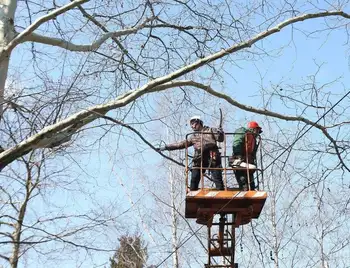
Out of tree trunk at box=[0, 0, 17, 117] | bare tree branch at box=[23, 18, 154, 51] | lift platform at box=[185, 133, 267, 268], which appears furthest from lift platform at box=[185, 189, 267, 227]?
tree trunk at box=[0, 0, 17, 117]

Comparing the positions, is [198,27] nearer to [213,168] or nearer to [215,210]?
[213,168]

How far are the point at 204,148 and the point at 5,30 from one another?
3037 millimetres

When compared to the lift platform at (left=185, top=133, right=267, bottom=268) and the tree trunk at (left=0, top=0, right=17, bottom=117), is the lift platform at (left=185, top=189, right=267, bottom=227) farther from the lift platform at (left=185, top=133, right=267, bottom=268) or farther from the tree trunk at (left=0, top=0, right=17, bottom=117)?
the tree trunk at (left=0, top=0, right=17, bottom=117)

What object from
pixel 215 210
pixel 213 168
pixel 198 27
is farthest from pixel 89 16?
pixel 215 210

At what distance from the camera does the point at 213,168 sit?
726 cm

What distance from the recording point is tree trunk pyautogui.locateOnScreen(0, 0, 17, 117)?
5.28 metres

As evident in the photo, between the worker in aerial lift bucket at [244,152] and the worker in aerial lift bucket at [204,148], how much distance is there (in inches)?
9.1

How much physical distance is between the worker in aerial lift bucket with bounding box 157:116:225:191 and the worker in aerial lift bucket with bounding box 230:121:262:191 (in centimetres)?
23

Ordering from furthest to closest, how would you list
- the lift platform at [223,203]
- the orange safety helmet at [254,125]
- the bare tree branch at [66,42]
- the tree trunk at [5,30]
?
the orange safety helmet at [254,125] < the lift platform at [223,203] < the bare tree branch at [66,42] < the tree trunk at [5,30]

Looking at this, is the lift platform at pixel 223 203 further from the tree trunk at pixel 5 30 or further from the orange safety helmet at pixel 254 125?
the tree trunk at pixel 5 30

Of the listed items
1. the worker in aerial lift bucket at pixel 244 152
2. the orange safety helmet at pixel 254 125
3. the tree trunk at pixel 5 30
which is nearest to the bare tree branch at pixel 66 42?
the tree trunk at pixel 5 30

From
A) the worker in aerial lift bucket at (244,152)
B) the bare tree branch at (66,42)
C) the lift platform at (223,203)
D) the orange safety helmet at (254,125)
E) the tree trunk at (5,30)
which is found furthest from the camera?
the orange safety helmet at (254,125)

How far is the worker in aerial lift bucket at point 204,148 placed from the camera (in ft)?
24.2

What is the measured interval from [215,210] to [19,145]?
3.19 metres
